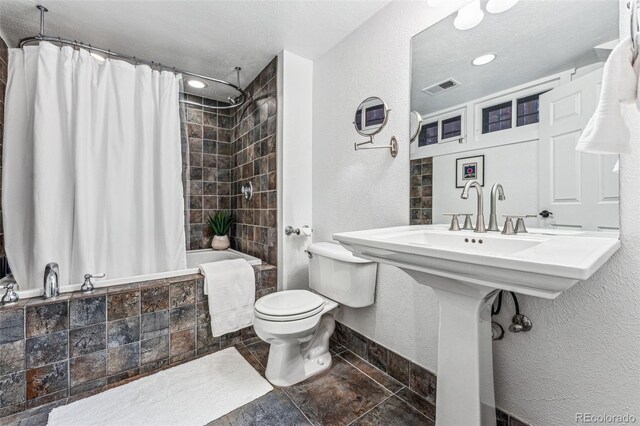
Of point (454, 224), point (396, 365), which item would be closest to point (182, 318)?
point (396, 365)

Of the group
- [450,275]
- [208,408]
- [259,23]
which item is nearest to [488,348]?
[450,275]

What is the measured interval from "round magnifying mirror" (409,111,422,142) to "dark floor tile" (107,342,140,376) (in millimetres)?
1961

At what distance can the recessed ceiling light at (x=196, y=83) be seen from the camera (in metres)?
2.40

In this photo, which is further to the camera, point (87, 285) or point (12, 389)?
point (87, 285)

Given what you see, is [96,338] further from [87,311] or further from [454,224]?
[454,224]

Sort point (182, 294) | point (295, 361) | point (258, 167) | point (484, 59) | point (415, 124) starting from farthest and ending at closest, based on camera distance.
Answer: point (258, 167) < point (182, 294) < point (295, 361) < point (415, 124) < point (484, 59)

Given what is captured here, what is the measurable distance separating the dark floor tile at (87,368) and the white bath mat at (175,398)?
10 cm

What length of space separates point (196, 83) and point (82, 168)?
4.34ft

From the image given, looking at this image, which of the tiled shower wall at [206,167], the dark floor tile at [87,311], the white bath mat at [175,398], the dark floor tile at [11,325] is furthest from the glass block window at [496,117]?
the tiled shower wall at [206,167]

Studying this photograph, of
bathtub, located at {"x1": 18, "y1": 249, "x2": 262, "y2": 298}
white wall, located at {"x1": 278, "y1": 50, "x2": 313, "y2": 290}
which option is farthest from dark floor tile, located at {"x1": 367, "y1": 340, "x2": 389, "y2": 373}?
bathtub, located at {"x1": 18, "y1": 249, "x2": 262, "y2": 298}

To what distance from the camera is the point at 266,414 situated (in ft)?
4.19

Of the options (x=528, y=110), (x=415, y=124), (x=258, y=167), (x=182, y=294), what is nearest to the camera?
(x=528, y=110)

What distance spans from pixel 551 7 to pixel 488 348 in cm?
133

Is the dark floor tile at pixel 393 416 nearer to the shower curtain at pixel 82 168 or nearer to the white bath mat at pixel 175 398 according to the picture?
the white bath mat at pixel 175 398
